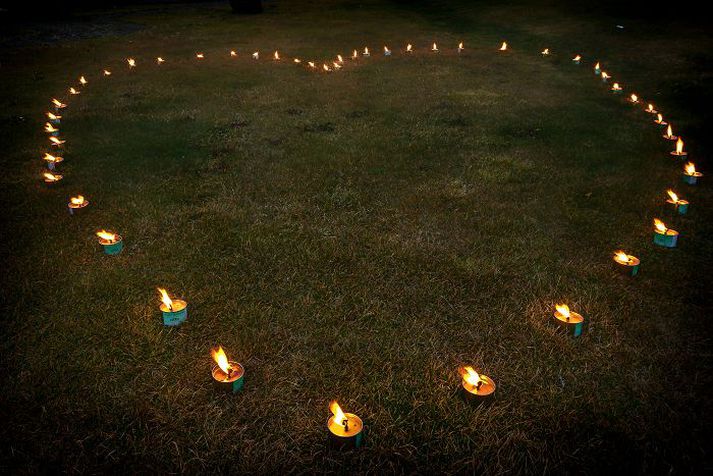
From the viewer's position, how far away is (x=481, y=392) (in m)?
2.54

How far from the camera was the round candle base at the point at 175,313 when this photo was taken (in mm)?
3104

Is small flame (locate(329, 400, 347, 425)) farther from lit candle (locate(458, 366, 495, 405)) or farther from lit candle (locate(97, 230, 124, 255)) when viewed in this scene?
lit candle (locate(97, 230, 124, 255))

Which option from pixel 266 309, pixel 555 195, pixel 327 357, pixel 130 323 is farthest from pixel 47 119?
pixel 555 195

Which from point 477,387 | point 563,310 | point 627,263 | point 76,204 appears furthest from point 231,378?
point 627,263

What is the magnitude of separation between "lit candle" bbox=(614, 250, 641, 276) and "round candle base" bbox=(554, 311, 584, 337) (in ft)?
3.14

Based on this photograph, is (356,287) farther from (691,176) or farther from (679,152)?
(679,152)

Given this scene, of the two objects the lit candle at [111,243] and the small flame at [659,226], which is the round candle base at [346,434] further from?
the small flame at [659,226]

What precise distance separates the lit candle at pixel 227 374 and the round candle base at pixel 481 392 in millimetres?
1411

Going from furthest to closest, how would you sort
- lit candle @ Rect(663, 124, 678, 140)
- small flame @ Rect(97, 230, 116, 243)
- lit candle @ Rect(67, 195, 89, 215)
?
→ lit candle @ Rect(663, 124, 678, 140)
lit candle @ Rect(67, 195, 89, 215)
small flame @ Rect(97, 230, 116, 243)

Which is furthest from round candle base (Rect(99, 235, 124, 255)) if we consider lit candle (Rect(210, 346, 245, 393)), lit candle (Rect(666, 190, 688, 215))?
lit candle (Rect(666, 190, 688, 215))

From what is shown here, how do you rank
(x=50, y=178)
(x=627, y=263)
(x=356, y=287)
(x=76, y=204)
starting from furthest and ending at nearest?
(x=50, y=178) < (x=76, y=204) < (x=627, y=263) < (x=356, y=287)

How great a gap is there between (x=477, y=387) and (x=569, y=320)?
106 centimetres

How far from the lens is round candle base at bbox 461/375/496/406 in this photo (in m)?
2.53

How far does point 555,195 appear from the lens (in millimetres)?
5137
